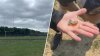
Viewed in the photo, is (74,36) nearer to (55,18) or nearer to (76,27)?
(76,27)

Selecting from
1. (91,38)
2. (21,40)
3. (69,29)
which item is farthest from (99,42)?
(21,40)

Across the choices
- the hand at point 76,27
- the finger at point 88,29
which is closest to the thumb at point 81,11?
the hand at point 76,27

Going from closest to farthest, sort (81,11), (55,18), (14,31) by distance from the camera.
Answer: (81,11) → (55,18) → (14,31)

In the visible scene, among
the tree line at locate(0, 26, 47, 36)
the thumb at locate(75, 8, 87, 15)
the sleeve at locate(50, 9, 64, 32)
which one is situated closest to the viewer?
the thumb at locate(75, 8, 87, 15)

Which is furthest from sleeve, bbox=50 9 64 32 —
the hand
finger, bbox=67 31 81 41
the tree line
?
the tree line

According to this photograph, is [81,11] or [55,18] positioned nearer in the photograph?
[81,11]

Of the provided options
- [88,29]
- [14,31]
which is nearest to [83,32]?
[88,29]

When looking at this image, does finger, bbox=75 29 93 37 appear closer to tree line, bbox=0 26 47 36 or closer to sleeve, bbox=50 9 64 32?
sleeve, bbox=50 9 64 32

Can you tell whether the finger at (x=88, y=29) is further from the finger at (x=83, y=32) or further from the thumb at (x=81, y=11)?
the thumb at (x=81, y=11)

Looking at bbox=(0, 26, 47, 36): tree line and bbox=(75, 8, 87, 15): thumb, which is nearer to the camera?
bbox=(75, 8, 87, 15): thumb
